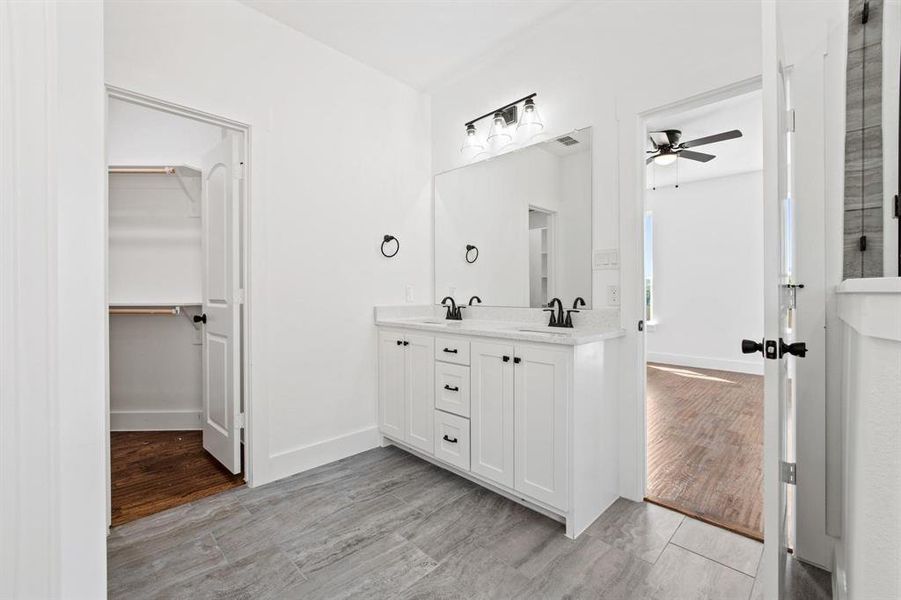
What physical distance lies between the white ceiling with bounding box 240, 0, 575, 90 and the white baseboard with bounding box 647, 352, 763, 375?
5.16m

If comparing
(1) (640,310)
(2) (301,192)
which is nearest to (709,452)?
(1) (640,310)

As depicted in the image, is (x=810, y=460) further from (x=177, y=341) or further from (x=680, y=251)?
(x=680, y=251)

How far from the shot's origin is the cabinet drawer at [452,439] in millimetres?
2268

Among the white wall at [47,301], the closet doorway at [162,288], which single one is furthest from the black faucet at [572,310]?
the closet doorway at [162,288]

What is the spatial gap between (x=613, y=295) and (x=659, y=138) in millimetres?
2533

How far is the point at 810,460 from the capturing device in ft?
5.33

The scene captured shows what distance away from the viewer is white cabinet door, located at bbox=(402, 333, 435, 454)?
248cm

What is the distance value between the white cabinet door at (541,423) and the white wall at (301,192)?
52.0 inches

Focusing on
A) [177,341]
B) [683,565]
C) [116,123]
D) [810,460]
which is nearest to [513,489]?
[683,565]

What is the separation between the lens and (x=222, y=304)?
8.39 feet

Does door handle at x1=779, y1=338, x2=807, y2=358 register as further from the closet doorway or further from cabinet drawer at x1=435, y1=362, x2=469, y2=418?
the closet doorway

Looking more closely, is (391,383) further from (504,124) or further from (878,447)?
(878,447)

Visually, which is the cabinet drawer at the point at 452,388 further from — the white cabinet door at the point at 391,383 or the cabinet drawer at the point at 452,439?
the white cabinet door at the point at 391,383

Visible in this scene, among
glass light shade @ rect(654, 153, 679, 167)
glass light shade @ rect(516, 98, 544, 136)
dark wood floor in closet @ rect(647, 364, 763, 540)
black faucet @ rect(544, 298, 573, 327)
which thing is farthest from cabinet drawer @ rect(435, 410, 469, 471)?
glass light shade @ rect(654, 153, 679, 167)
